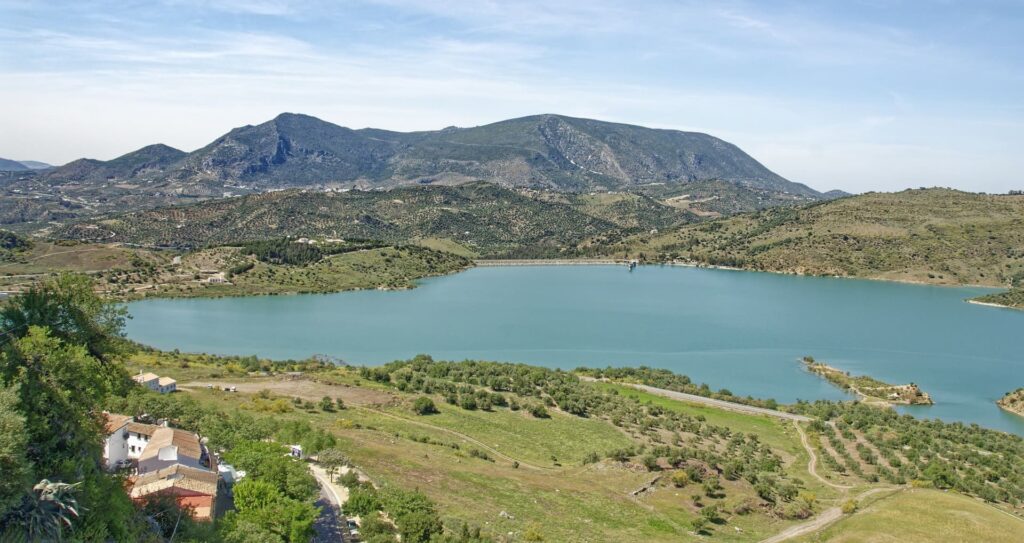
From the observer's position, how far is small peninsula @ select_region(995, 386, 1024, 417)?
59656mm

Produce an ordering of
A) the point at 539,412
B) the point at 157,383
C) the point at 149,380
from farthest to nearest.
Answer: the point at 539,412 → the point at 157,383 → the point at 149,380

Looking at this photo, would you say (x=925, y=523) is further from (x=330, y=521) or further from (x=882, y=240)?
(x=882, y=240)

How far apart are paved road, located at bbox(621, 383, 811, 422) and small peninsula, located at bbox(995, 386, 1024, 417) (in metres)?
21.4

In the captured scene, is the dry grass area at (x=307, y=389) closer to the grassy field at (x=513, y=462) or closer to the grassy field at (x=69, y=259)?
the grassy field at (x=513, y=462)

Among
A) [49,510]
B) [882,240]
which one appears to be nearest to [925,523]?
[49,510]

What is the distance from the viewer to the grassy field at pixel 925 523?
90.5 ft

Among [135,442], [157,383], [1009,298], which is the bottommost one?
[157,383]

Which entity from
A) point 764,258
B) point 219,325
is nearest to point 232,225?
point 219,325

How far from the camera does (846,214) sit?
170 meters

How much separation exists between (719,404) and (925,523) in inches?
1078

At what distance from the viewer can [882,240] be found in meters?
152

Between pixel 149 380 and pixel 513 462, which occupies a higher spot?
pixel 149 380

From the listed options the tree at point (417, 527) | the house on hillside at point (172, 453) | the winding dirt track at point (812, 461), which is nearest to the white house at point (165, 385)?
the house on hillside at point (172, 453)

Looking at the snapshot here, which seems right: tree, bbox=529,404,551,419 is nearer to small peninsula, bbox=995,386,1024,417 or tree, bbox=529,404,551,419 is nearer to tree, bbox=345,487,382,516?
tree, bbox=345,487,382,516
